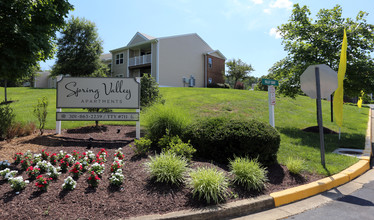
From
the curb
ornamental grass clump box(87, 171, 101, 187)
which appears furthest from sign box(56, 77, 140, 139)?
the curb

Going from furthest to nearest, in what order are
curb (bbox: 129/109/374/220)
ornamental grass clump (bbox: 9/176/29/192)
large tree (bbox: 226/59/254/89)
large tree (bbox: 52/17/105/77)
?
1. large tree (bbox: 226/59/254/89)
2. large tree (bbox: 52/17/105/77)
3. ornamental grass clump (bbox: 9/176/29/192)
4. curb (bbox: 129/109/374/220)

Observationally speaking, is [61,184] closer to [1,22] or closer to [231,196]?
[231,196]

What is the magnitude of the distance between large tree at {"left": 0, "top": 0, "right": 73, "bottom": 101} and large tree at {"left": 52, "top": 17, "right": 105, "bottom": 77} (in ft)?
66.7

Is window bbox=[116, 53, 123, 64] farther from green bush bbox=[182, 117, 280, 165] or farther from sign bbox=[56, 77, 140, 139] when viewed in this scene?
green bush bbox=[182, 117, 280, 165]

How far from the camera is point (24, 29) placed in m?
5.65

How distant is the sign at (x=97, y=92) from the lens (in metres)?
7.12

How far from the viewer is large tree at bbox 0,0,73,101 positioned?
5.30 meters

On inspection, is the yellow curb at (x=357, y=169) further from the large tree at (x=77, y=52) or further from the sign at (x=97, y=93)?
the large tree at (x=77, y=52)

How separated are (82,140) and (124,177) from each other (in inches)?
128

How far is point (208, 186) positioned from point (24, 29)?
5.78 m

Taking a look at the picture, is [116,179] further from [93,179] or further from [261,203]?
[261,203]

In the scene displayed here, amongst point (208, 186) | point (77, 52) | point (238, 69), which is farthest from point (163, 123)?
point (238, 69)

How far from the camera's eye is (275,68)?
11086 millimetres

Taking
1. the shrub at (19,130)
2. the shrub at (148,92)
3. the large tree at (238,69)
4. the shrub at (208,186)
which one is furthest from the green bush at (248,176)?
the large tree at (238,69)
